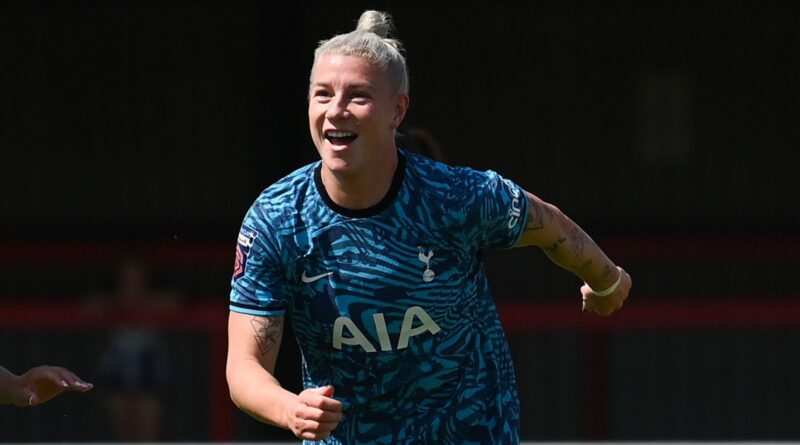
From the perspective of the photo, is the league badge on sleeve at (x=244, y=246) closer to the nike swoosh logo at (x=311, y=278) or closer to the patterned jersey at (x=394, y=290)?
the patterned jersey at (x=394, y=290)

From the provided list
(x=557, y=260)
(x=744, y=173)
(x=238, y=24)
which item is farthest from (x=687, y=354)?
(x=557, y=260)

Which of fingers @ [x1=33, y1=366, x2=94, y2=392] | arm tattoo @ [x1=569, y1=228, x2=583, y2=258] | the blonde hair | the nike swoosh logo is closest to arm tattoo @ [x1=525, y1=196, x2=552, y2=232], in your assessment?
arm tattoo @ [x1=569, y1=228, x2=583, y2=258]

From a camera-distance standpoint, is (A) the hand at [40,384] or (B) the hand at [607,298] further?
(B) the hand at [607,298]

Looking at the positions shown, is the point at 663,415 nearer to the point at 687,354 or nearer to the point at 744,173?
the point at 687,354

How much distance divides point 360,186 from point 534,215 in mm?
451

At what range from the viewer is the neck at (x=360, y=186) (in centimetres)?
341

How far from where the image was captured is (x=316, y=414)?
2982 millimetres

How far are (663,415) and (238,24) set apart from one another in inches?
162

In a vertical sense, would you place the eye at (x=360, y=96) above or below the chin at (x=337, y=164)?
above

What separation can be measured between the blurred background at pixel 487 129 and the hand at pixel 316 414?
7383mm

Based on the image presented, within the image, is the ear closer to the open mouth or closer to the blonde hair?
the blonde hair

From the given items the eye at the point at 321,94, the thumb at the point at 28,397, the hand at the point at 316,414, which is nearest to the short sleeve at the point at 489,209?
the eye at the point at 321,94

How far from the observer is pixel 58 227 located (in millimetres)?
11320

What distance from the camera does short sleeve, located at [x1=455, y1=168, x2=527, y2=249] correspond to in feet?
11.4
